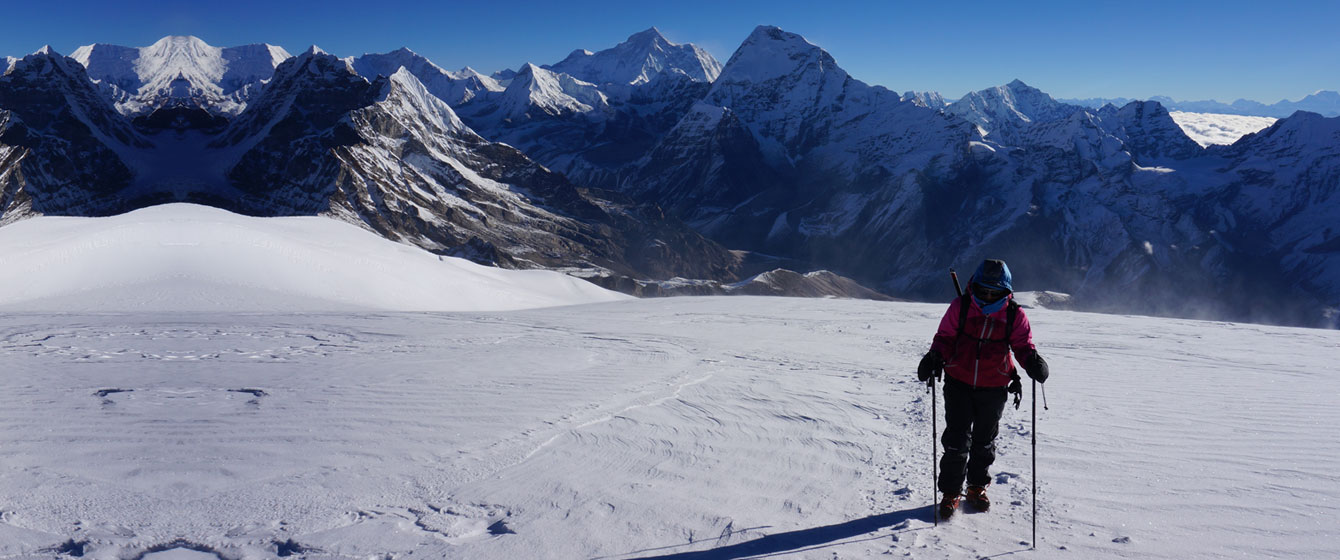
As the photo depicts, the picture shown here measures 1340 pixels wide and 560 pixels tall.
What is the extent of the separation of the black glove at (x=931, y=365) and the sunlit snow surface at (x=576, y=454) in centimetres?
125

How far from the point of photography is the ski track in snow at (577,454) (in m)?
6.54

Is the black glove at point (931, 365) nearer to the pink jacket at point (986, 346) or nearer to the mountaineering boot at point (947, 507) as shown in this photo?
the pink jacket at point (986, 346)

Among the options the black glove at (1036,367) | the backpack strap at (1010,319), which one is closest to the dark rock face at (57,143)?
the backpack strap at (1010,319)

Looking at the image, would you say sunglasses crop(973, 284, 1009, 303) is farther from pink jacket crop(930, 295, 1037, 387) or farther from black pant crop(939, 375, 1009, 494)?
black pant crop(939, 375, 1009, 494)

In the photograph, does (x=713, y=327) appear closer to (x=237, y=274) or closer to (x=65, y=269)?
(x=237, y=274)

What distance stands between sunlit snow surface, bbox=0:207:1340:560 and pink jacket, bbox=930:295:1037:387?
1.29 m

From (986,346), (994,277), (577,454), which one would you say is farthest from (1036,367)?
(577,454)

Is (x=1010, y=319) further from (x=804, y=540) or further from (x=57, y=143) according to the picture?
(x=57, y=143)

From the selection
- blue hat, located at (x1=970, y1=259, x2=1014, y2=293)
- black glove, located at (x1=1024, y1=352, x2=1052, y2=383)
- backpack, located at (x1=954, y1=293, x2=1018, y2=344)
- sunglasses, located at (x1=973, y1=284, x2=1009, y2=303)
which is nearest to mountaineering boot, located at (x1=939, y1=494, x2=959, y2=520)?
black glove, located at (x1=1024, y1=352, x2=1052, y2=383)

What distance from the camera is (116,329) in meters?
13.4

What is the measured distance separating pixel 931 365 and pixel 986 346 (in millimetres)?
539

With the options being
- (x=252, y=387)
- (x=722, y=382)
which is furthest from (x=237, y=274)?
(x=722, y=382)

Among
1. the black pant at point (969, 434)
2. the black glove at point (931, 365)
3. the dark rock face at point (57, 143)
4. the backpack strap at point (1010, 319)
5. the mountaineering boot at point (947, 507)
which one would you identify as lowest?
the mountaineering boot at point (947, 507)

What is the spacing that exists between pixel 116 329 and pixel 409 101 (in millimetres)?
198399
